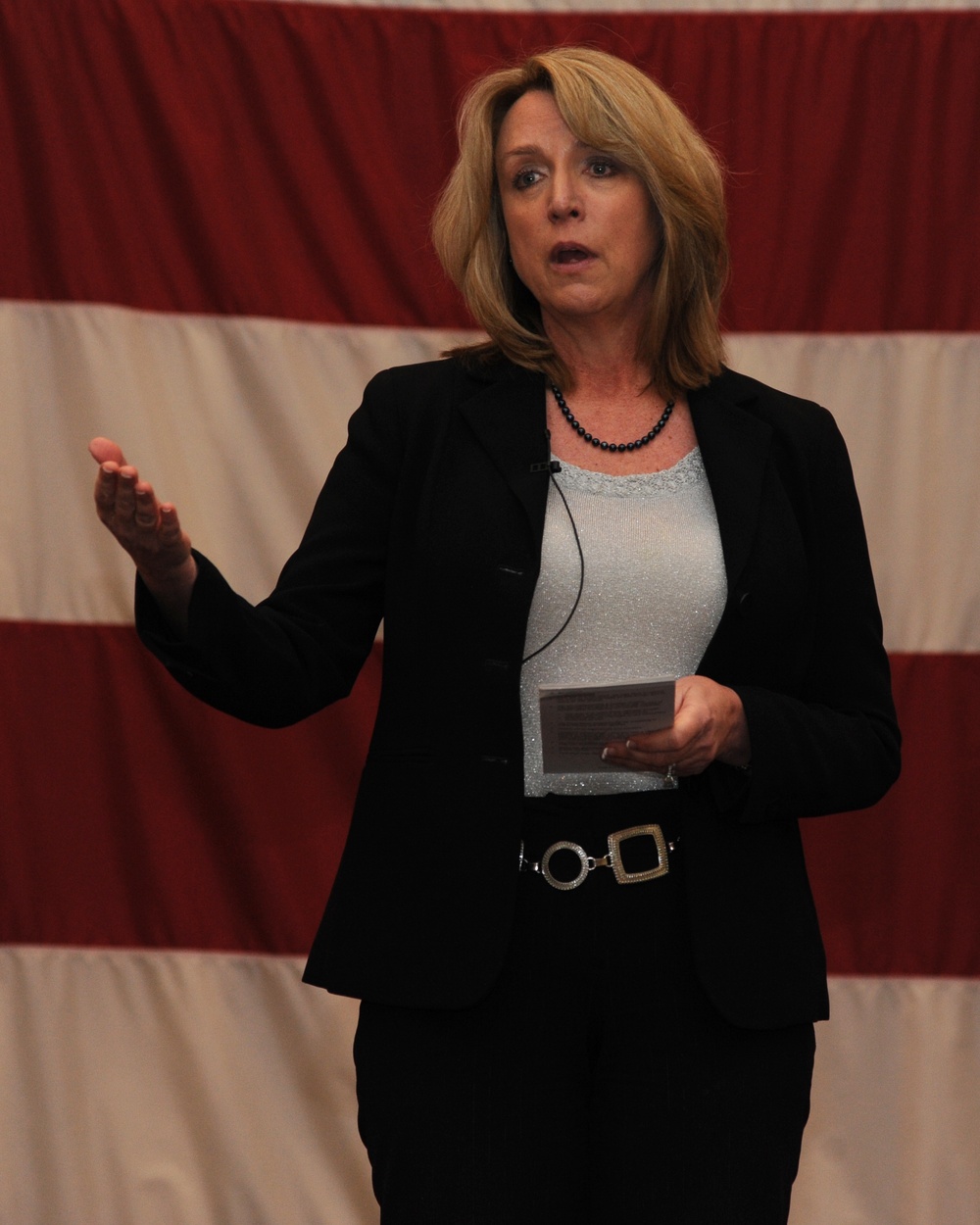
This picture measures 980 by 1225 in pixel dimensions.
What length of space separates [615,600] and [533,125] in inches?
20.2

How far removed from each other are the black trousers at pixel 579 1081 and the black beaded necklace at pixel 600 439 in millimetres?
342

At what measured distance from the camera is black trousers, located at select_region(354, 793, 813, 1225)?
115cm

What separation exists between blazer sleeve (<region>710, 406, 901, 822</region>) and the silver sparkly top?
0.05 meters

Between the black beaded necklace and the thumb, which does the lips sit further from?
the thumb

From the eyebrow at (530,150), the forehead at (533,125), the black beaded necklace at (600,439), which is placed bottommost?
the black beaded necklace at (600,439)

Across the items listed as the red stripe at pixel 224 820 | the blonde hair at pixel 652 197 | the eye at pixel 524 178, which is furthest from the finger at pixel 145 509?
the red stripe at pixel 224 820

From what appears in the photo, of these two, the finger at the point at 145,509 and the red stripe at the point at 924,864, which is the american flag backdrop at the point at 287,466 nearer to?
the red stripe at the point at 924,864

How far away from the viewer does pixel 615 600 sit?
1234 millimetres

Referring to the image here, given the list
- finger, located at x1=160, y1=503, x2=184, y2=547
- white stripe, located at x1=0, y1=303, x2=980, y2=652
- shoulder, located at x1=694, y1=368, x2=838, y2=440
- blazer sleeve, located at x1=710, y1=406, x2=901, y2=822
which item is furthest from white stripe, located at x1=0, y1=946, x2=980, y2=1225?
finger, located at x1=160, y1=503, x2=184, y2=547

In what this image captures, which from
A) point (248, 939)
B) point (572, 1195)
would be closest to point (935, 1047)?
point (248, 939)

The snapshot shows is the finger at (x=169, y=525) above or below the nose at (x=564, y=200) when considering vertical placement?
below

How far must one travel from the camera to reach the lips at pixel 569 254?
4.53 feet

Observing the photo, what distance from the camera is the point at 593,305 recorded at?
1.39m

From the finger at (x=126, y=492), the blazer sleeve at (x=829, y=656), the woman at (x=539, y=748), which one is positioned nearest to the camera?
the finger at (x=126, y=492)
